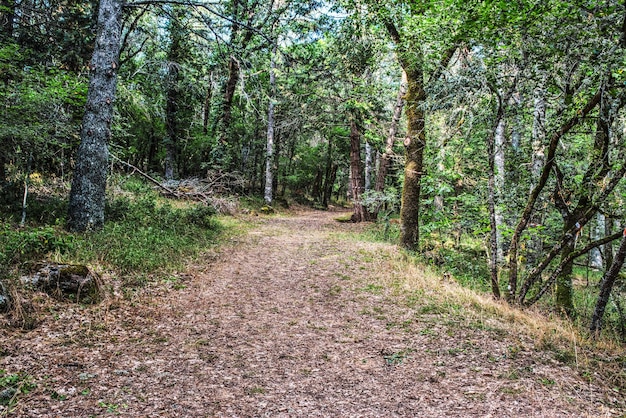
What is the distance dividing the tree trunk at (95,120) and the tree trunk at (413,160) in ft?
24.5

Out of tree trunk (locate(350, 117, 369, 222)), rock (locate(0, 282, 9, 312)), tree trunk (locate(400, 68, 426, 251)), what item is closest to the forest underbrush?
tree trunk (locate(400, 68, 426, 251))

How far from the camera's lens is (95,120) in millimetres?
7641

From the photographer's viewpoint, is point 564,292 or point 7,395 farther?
point 564,292

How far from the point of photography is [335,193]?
45906mm

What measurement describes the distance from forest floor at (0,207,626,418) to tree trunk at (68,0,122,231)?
295 centimetres

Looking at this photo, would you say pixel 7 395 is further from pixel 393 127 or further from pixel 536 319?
pixel 393 127

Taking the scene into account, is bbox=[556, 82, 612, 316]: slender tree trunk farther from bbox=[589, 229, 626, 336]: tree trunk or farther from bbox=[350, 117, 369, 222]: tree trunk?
bbox=[350, 117, 369, 222]: tree trunk

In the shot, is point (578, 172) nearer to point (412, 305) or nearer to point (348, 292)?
point (412, 305)

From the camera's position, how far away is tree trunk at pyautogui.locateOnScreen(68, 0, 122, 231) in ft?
24.9

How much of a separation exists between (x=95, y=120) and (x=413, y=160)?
8.26 meters

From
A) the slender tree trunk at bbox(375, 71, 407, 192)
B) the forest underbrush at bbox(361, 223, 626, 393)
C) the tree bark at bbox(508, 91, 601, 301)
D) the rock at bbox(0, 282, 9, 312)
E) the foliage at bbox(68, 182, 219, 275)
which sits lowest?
the forest underbrush at bbox(361, 223, 626, 393)

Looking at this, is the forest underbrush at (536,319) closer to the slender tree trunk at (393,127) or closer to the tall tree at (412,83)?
the tall tree at (412,83)

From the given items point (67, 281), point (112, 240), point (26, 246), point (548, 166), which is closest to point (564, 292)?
point (548, 166)

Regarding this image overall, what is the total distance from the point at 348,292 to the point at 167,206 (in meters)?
6.96
